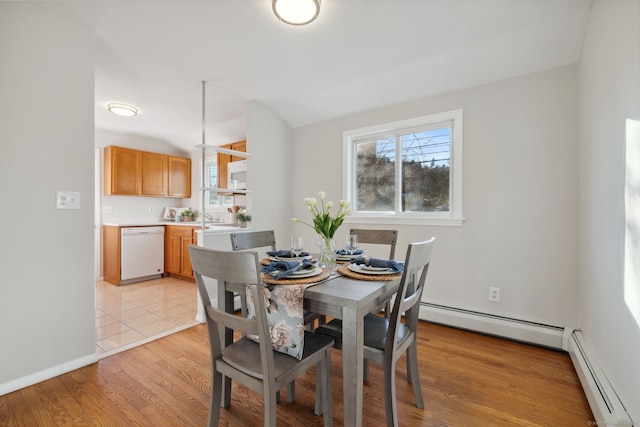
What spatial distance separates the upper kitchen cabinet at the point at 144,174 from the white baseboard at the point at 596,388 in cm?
528

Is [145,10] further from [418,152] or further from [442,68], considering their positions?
[418,152]

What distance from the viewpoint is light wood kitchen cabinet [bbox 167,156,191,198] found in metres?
4.88

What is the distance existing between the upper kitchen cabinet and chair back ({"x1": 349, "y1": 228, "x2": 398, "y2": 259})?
3771 mm

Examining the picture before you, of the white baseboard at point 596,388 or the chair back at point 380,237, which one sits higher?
the chair back at point 380,237

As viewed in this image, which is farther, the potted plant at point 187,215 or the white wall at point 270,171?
the potted plant at point 187,215

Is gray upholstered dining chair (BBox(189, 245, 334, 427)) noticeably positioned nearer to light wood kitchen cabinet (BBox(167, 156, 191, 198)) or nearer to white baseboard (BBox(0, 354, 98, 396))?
white baseboard (BBox(0, 354, 98, 396))

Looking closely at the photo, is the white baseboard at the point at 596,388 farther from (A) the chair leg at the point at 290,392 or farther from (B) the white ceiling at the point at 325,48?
(B) the white ceiling at the point at 325,48

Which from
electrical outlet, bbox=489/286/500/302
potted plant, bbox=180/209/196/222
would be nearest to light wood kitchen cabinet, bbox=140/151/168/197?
potted plant, bbox=180/209/196/222

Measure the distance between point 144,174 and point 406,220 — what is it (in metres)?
4.07

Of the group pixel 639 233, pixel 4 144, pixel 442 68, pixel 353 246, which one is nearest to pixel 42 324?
pixel 4 144

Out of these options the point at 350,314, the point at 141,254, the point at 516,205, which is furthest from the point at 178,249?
the point at 516,205

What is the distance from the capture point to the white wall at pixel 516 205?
6.99 feet

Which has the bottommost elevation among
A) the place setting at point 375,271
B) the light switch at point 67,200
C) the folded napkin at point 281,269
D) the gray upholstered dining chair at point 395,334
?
the gray upholstered dining chair at point 395,334

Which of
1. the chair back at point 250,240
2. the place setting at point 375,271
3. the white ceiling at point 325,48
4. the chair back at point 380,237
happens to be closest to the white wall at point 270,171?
the white ceiling at point 325,48
